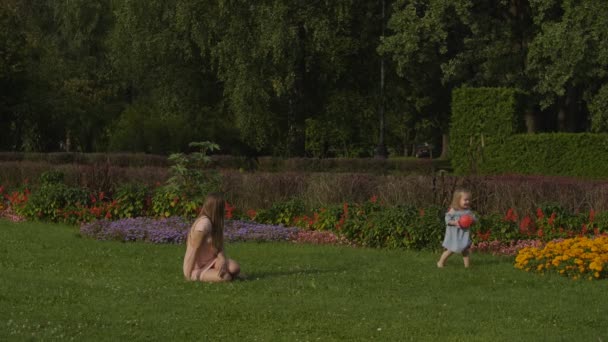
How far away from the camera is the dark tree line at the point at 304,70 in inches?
1168

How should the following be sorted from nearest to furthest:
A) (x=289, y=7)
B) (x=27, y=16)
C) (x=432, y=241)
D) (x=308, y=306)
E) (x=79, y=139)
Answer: (x=308, y=306), (x=432, y=241), (x=289, y=7), (x=79, y=139), (x=27, y=16)

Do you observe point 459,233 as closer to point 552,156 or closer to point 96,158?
point 552,156

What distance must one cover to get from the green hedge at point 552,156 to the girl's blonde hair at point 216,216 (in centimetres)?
1312

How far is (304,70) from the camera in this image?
34.9 meters

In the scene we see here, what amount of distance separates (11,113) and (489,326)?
101 feet

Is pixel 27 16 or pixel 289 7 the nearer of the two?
pixel 289 7

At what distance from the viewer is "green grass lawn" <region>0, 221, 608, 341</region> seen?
7.37 m

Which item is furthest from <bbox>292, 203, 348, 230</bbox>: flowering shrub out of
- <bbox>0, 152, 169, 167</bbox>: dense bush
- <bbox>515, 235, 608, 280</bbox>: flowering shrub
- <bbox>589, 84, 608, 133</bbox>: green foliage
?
<bbox>589, 84, 608, 133</bbox>: green foliage

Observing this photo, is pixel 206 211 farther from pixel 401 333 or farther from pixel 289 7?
pixel 289 7

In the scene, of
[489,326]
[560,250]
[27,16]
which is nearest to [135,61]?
[27,16]

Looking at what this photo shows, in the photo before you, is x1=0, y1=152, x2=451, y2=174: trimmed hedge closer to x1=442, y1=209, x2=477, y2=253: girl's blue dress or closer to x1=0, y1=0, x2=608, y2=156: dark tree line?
x1=0, y1=0, x2=608, y2=156: dark tree line

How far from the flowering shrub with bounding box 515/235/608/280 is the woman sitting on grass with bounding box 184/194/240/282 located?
3.68m

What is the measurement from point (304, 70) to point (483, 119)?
43.6 feet

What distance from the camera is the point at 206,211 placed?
10250 mm
